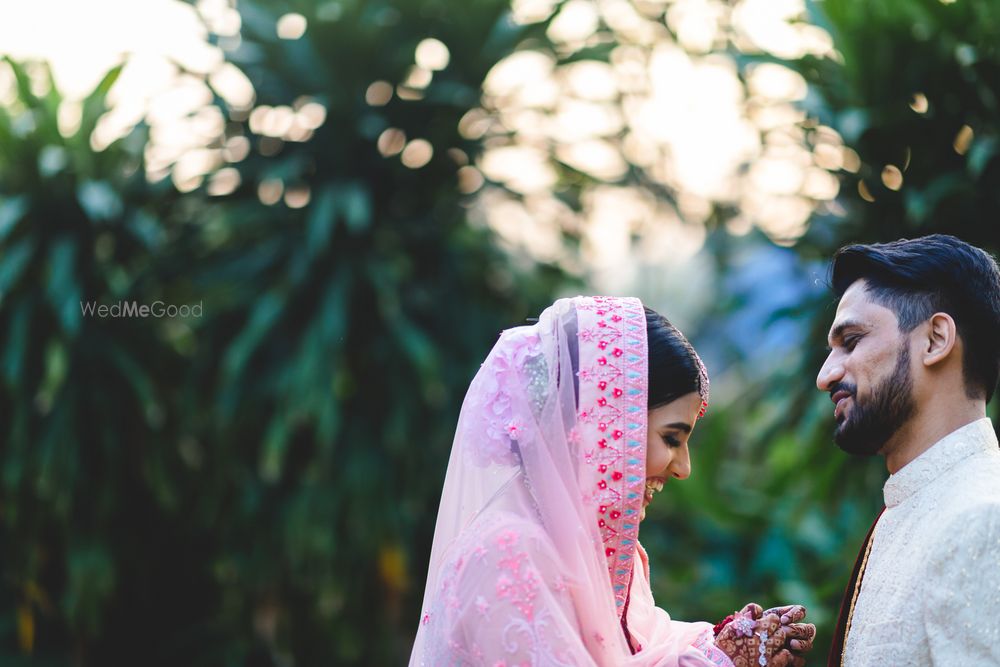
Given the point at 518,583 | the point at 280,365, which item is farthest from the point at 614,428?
the point at 280,365

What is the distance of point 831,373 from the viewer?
2125mm

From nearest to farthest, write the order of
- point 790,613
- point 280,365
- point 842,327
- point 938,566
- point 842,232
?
point 938,566 < point 842,327 < point 790,613 < point 842,232 < point 280,365

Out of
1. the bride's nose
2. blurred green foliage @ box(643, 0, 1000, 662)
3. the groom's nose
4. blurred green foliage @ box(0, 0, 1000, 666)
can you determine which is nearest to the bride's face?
the bride's nose

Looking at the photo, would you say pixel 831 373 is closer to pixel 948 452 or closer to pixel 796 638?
pixel 948 452

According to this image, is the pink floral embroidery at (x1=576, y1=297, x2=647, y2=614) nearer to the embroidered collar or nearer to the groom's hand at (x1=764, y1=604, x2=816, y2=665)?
the groom's hand at (x1=764, y1=604, x2=816, y2=665)

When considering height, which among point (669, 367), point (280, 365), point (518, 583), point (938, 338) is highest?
point (938, 338)

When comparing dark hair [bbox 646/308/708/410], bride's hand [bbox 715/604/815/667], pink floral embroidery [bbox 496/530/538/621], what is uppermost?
dark hair [bbox 646/308/708/410]

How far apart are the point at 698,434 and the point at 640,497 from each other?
250 inches

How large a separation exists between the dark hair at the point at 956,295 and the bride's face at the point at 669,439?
46 cm

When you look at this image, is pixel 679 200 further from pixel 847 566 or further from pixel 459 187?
pixel 847 566

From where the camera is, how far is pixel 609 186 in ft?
21.6

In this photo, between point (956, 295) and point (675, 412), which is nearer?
point (956, 295)

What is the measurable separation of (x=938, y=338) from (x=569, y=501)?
30.5 inches

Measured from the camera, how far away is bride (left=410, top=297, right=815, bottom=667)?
208 centimetres
